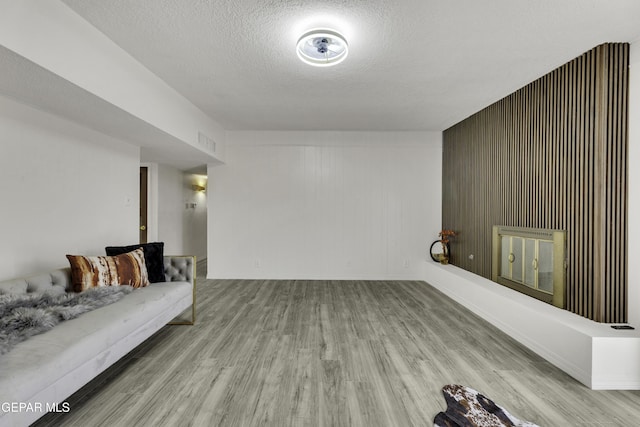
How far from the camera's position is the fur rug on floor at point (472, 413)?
171 centimetres

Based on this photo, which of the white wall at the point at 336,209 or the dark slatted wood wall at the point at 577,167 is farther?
the white wall at the point at 336,209

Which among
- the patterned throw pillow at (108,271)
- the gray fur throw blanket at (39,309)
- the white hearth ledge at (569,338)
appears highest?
the patterned throw pillow at (108,271)

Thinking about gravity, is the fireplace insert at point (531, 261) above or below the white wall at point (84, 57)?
below

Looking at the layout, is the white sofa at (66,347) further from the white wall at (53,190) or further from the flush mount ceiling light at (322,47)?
the flush mount ceiling light at (322,47)

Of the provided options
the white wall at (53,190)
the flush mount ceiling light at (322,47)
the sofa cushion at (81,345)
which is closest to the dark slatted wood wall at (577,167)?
the flush mount ceiling light at (322,47)

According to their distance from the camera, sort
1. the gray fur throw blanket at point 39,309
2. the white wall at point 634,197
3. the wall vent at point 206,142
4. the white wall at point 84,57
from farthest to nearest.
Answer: the wall vent at point 206,142 < the white wall at point 634,197 < the white wall at point 84,57 < the gray fur throw blanket at point 39,309

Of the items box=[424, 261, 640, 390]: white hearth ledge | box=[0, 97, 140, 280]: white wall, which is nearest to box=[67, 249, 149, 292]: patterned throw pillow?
box=[0, 97, 140, 280]: white wall

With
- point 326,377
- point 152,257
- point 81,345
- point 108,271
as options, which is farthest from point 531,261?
point 108,271

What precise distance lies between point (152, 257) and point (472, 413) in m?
3.14

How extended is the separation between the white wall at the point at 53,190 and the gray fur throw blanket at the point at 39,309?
2.35 feet

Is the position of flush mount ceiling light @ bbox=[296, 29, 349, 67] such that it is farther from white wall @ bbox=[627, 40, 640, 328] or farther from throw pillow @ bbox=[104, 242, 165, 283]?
throw pillow @ bbox=[104, 242, 165, 283]

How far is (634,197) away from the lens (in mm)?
2314

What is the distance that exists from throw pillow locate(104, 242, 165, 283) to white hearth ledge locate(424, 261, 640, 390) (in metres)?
3.63

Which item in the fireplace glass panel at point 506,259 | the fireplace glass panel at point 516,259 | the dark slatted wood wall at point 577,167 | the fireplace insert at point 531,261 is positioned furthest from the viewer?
the fireplace glass panel at point 506,259
